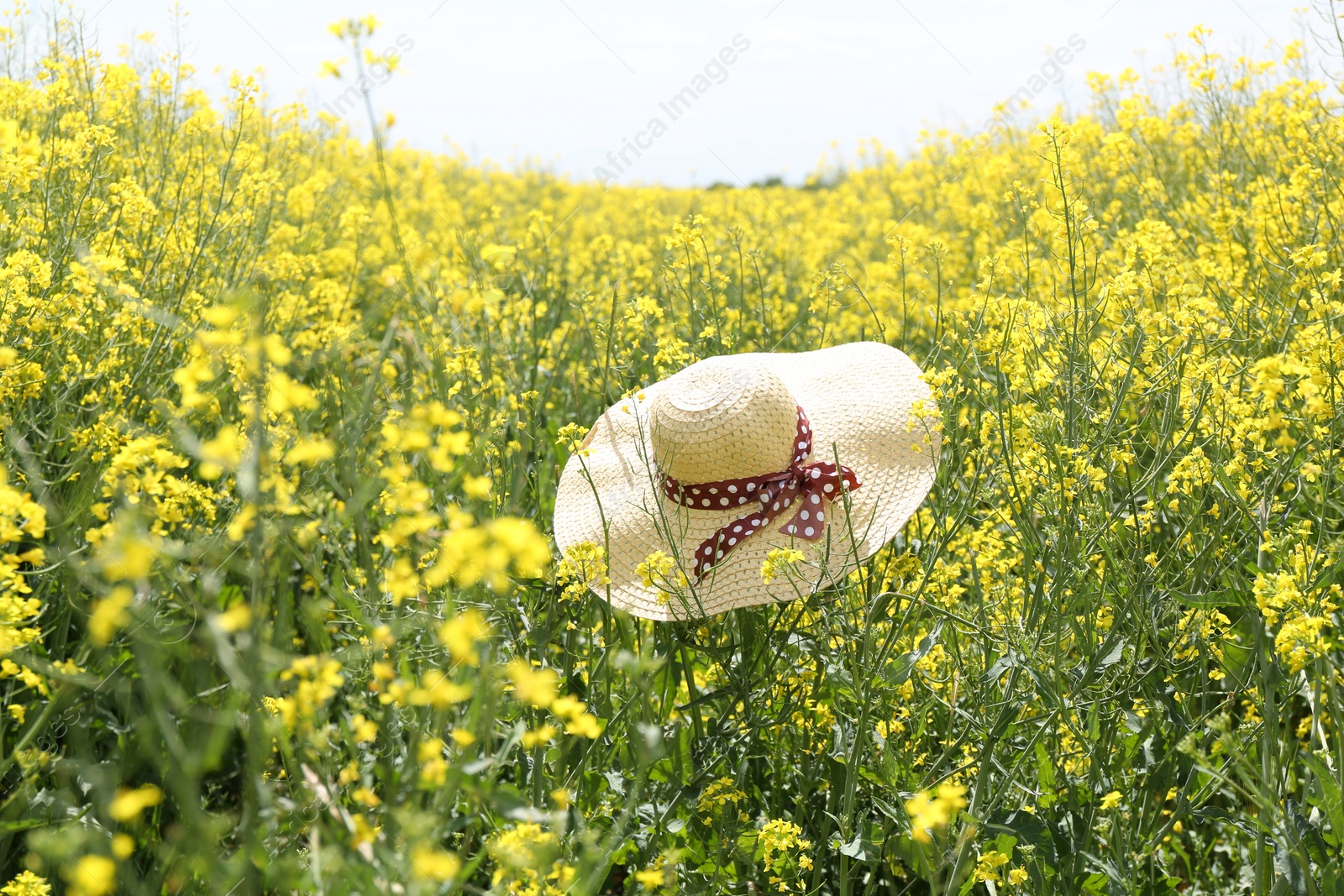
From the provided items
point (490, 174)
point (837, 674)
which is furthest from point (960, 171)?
point (490, 174)

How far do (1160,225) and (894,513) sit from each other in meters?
1.26

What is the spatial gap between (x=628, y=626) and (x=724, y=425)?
0.58 m

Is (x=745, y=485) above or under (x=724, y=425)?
under

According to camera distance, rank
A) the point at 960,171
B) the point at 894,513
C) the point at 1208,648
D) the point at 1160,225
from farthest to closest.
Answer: the point at 960,171 → the point at 1160,225 → the point at 894,513 → the point at 1208,648

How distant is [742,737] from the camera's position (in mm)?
2074

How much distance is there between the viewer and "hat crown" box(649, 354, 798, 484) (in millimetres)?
2117

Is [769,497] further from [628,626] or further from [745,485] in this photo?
[628,626]

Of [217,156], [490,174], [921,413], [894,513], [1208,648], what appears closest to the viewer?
[1208,648]

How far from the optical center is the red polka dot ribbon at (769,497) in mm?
2105

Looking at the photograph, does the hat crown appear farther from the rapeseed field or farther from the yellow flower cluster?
the yellow flower cluster

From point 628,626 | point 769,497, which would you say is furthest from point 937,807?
point 628,626

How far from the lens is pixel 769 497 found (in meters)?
2.15

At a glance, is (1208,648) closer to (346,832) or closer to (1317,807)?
(1317,807)

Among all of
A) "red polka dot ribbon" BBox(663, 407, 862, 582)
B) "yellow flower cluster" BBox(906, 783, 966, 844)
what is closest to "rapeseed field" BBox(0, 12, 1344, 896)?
"yellow flower cluster" BBox(906, 783, 966, 844)
